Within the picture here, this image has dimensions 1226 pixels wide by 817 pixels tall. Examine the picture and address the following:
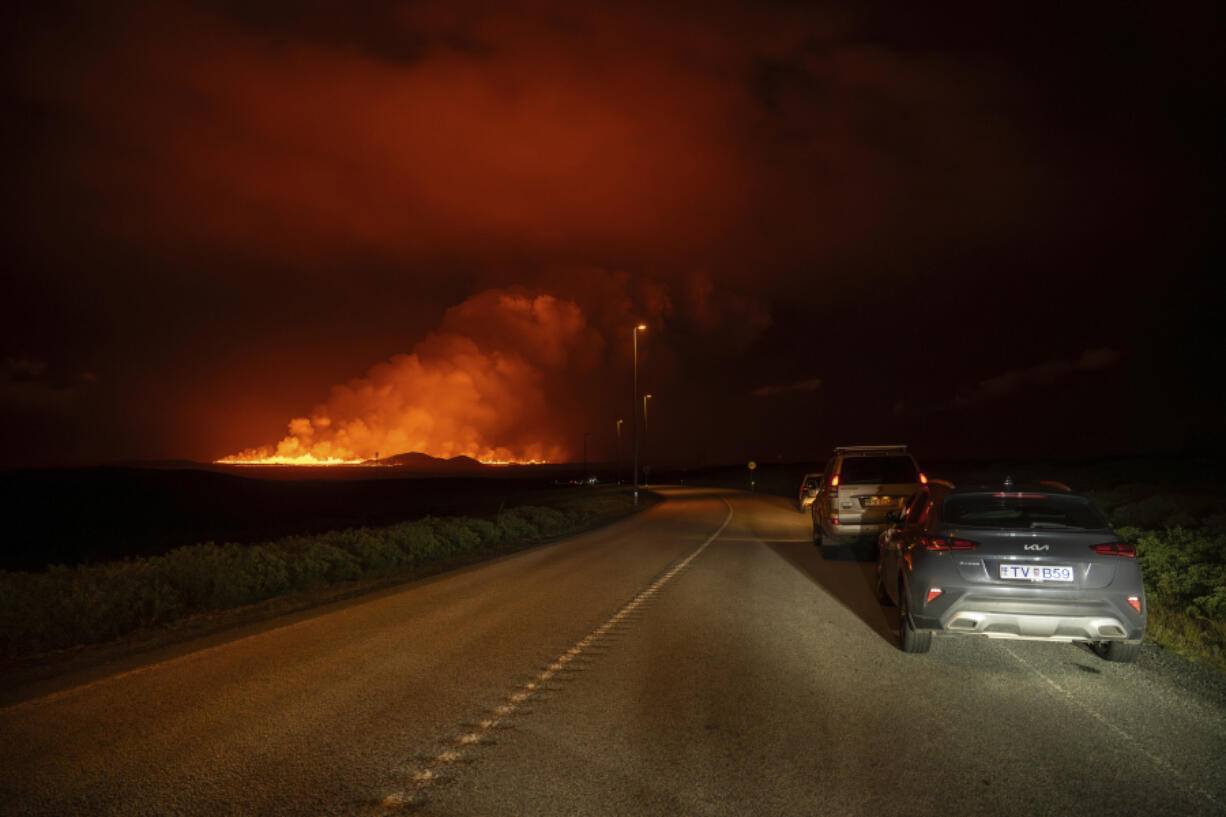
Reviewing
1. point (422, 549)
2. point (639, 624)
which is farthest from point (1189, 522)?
point (422, 549)

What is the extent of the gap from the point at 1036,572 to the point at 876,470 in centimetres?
900

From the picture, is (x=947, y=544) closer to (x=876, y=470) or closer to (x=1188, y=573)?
(x=1188, y=573)

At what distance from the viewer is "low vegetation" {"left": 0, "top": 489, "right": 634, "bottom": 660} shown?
962 centimetres

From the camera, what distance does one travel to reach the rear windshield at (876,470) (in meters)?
15.4

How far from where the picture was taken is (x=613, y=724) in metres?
5.62

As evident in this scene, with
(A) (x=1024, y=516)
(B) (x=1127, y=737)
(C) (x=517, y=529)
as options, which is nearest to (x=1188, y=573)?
(A) (x=1024, y=516)

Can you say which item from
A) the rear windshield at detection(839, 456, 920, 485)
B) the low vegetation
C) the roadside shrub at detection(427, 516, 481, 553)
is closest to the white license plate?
the rear windshield at detection(839, 456, 920, 485)

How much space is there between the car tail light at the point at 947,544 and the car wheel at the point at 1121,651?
5.54 ft

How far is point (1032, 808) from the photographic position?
13.8 feet

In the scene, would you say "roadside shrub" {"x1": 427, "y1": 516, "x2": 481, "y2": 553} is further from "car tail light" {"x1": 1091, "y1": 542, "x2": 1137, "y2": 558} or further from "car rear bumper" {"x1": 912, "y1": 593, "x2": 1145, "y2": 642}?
"car tail light" {"x1": 1091, "y1": 542, "x2": 1137, "y2": 558}

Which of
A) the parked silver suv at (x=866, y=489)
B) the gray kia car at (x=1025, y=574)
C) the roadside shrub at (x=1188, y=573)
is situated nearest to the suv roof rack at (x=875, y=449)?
the parked silver suv at (x=866, y=489)

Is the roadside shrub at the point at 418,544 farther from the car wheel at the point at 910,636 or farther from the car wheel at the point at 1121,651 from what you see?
the car wheel at the point at 1121,651

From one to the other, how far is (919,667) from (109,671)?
727 cm

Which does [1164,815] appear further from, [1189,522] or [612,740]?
[1189,522]
